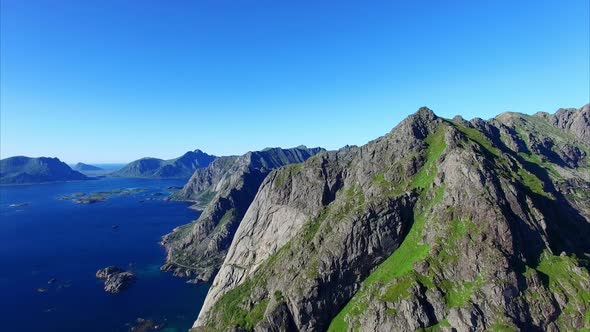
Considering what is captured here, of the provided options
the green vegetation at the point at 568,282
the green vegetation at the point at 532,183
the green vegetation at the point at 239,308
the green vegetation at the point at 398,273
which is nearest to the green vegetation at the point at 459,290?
the green vegetation at the point at 398,273

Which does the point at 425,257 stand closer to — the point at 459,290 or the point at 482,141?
the point at 459,290

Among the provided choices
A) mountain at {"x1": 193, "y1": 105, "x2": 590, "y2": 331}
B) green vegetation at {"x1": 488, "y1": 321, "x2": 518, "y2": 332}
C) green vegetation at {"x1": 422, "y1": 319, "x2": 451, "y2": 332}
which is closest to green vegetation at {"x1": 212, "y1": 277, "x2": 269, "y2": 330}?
mountain at {"x1": 193, "y1": 105, "x2": 590, "y2": 331}

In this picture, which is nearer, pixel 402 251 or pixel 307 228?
pixel 402 251

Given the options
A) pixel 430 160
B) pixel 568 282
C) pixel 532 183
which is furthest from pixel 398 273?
pixel 532 183

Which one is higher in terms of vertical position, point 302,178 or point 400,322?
point 302,178

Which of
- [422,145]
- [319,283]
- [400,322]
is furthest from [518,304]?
[422,145]

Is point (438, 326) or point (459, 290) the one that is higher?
point (459, 290)

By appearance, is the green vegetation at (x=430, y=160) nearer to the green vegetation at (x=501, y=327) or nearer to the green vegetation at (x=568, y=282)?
the green vegetation at (x=568, y=282)

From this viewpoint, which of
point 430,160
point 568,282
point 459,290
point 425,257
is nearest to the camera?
point 568,282

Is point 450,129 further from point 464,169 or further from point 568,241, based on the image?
point 568,241
